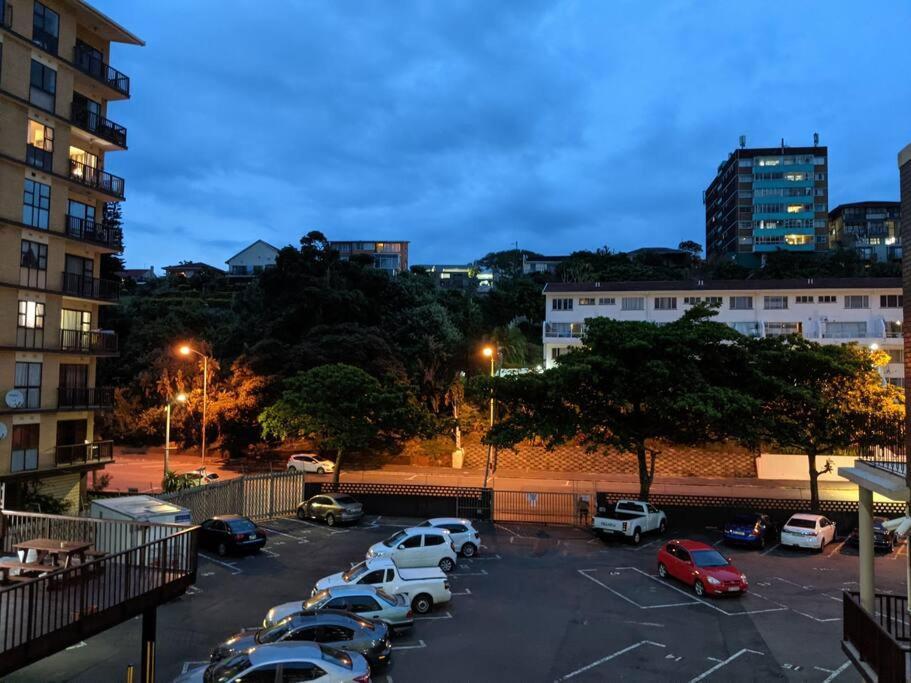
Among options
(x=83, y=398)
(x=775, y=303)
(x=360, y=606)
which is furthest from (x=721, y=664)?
(x=775, y=303)

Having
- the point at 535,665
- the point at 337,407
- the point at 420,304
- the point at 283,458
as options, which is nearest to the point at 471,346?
the point at 420,304

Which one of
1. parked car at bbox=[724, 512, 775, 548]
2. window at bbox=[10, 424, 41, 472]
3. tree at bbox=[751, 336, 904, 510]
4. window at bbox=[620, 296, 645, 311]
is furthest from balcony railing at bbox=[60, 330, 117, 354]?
window at bbox=[620, 296, 645, 311]

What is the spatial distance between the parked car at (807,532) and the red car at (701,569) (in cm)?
699

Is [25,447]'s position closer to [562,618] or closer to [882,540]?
[562,618]

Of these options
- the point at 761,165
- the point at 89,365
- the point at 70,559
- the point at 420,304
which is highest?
the point at 761,165

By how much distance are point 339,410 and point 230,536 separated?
1251cm

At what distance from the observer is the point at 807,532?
83.0ft

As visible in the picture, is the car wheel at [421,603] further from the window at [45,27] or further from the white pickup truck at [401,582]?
the window at [45,27]

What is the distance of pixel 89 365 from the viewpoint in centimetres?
3162

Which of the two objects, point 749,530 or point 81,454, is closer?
point 749,530

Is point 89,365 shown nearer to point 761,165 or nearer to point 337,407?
point 337,407

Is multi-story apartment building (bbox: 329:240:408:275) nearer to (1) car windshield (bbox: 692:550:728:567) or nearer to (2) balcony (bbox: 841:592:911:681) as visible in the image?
(1) car windshield (bbox: 692:550:728:567)

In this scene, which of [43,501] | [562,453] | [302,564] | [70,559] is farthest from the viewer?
[562,453]

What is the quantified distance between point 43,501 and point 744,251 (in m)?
101
